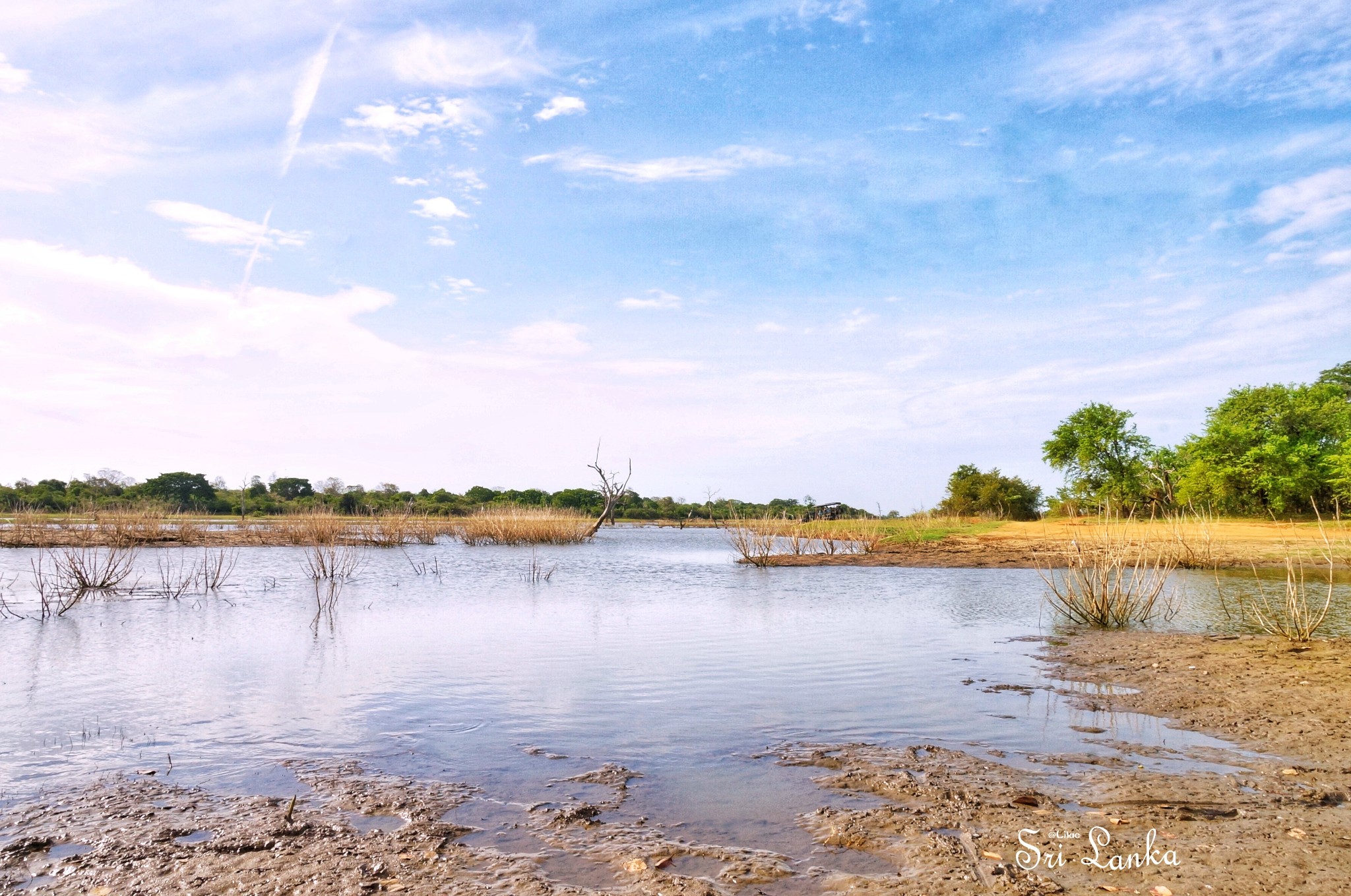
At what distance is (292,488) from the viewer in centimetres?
7875

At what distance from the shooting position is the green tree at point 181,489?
6225 cm

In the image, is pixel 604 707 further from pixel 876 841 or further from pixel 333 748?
pixel 876 841

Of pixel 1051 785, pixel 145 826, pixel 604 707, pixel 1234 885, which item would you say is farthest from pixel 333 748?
pixel 1234 885

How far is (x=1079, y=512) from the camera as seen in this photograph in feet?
152

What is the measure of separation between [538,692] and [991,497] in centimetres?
5263

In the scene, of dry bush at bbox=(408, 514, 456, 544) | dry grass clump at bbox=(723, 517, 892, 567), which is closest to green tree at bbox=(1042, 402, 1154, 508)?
dry grass clump at bbox=(723, 517, 892, 567)

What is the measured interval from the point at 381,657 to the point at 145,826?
5714 millimetres

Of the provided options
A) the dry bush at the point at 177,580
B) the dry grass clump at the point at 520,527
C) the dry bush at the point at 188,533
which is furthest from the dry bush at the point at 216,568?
the dry grass clump at the point at 520,527

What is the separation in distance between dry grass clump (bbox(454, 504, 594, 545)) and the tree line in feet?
74.6

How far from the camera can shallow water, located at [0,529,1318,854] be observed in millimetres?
5605

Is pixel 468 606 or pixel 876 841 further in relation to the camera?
pixel 468 606

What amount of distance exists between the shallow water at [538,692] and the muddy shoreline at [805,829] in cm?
27

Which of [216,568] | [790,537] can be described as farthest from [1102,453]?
[216,568]

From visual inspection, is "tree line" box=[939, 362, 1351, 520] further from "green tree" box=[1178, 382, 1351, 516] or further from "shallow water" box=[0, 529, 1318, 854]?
"shallow water" box=[0, 529, 1318, 854]
